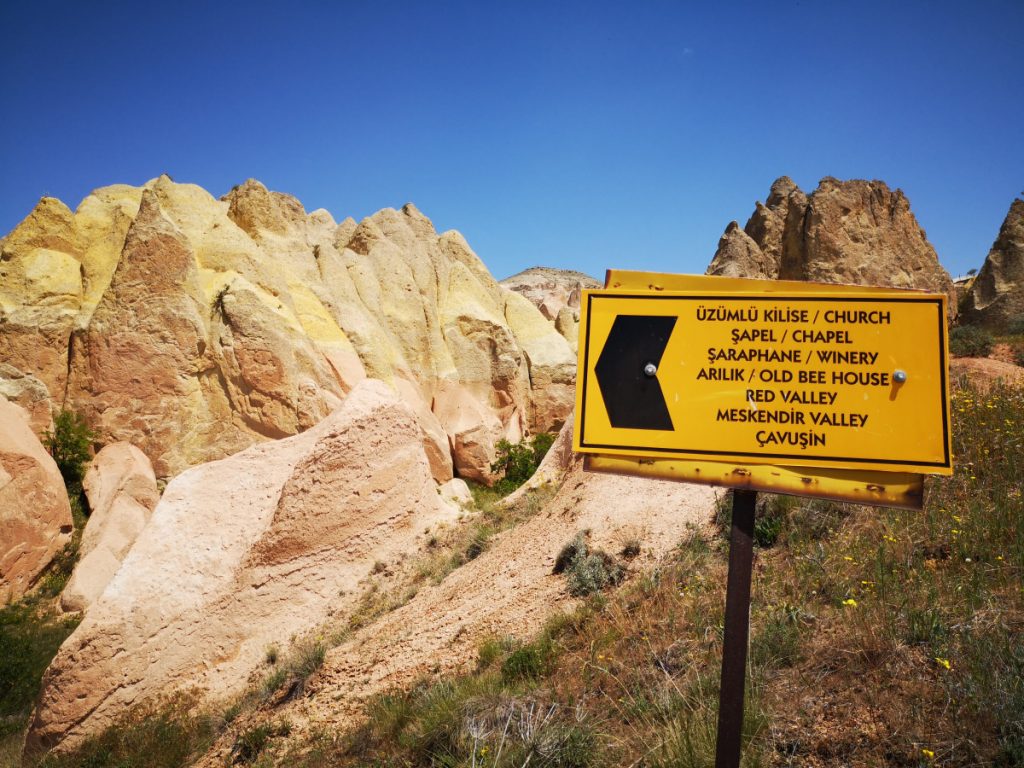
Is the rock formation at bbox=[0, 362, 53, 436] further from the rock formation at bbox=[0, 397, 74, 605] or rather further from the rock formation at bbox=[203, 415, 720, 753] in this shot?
the rock formation at bbox=[203, 415, 720, 753]

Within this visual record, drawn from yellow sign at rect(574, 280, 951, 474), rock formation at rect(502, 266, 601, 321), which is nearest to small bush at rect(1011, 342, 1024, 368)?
yellow sign at rect(574, 280, 951, 474)

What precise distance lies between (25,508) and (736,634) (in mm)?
15397

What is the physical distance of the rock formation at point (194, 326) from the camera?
50.5ft

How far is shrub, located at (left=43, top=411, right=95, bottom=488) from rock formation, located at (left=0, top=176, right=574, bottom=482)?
440 millimetres

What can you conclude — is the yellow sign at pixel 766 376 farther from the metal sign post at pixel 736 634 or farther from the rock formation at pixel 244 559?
the rock formation at pixel 244 559

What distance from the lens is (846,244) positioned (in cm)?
2622

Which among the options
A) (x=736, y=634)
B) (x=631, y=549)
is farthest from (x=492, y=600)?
(x=736, y=634)

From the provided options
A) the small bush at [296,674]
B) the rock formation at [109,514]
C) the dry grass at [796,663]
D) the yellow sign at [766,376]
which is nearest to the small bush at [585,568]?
the dry grass at [796,663]

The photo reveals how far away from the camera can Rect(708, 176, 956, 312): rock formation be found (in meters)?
26.2

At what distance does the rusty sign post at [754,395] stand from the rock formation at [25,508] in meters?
14.8

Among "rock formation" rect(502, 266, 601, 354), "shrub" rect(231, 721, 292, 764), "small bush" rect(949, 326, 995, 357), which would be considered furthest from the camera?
"rock formation" rect(502, 266, 601, 354)

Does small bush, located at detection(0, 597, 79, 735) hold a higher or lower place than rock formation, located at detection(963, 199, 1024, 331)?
lower

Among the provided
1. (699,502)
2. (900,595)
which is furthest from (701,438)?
(699,502)

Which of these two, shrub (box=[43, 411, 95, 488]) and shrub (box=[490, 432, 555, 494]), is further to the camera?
shrub (box=[490, 432, 555, 494])
